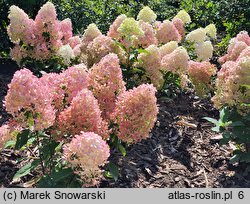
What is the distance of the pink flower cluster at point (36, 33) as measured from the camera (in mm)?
4852

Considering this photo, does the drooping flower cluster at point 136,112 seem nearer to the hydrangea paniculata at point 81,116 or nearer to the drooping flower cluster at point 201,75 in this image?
the hydrangea paniculata at point 81,116

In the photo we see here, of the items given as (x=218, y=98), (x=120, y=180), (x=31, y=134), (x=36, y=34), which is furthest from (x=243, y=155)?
(x=36, y=34)

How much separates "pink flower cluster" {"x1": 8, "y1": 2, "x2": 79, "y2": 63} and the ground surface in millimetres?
781

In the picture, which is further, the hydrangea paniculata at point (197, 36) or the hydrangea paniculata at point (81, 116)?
the hydrangea paniculata at point (197, 36)

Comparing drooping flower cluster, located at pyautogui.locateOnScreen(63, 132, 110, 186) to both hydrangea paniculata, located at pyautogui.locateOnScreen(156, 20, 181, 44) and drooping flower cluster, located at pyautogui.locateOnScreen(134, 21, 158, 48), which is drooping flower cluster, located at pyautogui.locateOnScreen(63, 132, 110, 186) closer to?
drooping flower cluster, located at pyautogui.locateOnScreen(134, 21, 158, 48)

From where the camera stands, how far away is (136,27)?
4555 millimetres

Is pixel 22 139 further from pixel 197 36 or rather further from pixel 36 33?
pixel 197 36

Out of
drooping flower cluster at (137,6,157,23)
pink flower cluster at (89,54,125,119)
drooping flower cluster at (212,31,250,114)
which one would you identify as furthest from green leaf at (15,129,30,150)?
drooping flower cluster at (137,6,157,23)

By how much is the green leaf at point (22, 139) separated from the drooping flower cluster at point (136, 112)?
0.63 m

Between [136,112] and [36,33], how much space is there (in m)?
2.22

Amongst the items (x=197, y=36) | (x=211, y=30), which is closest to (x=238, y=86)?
(x=197, y=36)

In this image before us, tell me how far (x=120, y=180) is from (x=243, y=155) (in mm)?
1033

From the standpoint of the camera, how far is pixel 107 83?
3465 millimetres

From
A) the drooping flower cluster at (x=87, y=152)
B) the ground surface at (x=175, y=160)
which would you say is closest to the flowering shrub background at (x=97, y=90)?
the drooping flower cluster at (x=87, y=152)
